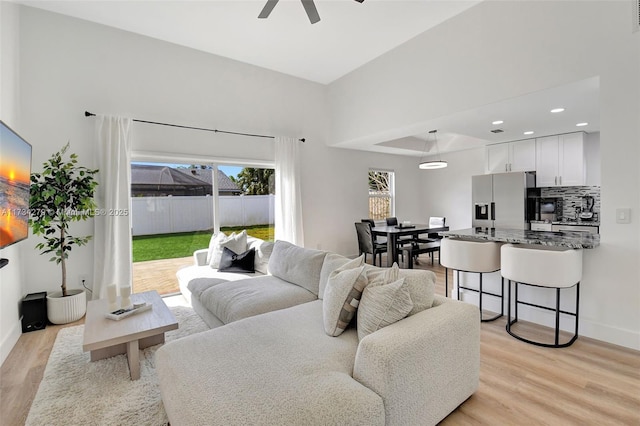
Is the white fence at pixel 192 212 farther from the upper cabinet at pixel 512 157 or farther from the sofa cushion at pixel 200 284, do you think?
the upper cabinet at pixel 512 157

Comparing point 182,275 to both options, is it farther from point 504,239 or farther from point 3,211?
point 504,239

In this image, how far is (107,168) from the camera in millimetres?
3668

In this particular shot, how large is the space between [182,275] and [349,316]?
9.24ft

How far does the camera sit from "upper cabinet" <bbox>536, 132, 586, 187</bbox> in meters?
4.95

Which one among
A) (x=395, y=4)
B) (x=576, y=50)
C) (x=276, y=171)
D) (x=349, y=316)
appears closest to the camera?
(x=349, y=316)

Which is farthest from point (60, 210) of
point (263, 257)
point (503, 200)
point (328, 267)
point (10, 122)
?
point (503, 200)

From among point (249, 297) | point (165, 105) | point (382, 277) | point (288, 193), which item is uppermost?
point (165, 105)

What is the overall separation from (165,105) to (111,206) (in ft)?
5.14


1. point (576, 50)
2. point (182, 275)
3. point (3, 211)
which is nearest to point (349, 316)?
point (3, 211)

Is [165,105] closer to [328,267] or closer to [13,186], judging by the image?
[13,186]

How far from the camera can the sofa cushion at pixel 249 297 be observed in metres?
2.50

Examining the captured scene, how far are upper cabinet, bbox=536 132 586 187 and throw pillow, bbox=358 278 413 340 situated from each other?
→ 506 cm

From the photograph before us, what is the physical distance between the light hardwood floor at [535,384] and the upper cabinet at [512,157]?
12.4 feet

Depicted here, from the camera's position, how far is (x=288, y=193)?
17.1 feet
